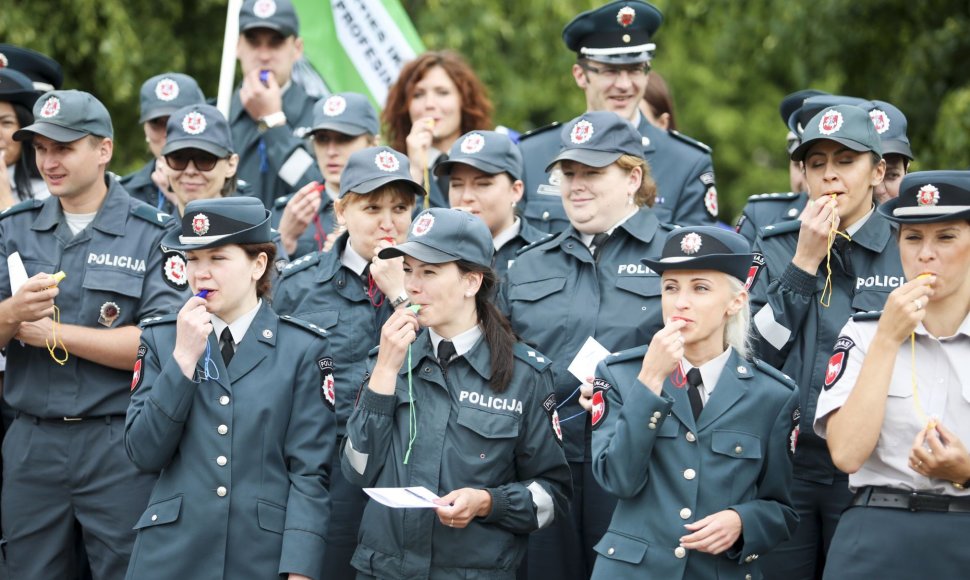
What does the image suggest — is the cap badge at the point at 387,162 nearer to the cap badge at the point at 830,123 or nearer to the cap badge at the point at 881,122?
the cap badge at the point at 830,123

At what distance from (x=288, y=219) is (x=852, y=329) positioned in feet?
11.7

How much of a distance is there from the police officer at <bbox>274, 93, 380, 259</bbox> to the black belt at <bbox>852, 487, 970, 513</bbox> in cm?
371

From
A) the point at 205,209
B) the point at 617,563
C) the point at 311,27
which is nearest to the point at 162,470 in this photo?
the point at 205,209

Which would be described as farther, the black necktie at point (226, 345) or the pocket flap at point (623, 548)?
the black necktie at point (226, 345)

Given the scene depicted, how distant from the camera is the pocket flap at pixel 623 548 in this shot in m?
5.77

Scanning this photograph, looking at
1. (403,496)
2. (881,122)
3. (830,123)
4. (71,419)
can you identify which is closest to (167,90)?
(71,419)

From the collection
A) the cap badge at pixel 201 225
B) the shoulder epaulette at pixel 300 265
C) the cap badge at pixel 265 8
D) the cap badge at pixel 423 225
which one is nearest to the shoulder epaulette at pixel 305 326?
the cap badge at pixel 201 225

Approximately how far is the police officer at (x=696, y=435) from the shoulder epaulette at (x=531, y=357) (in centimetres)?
35

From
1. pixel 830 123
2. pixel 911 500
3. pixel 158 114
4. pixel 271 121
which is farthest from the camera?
pixel 271 121

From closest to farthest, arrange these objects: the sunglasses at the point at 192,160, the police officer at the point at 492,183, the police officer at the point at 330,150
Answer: the police officer at the point at 492,183
the sunglasses at the point at 192,160
the police officer at the point at 330,150

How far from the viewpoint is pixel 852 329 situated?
596 cm

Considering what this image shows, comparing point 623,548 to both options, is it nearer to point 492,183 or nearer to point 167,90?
point 492,183

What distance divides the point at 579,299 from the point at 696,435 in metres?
1.43

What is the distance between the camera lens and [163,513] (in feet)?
20.2
